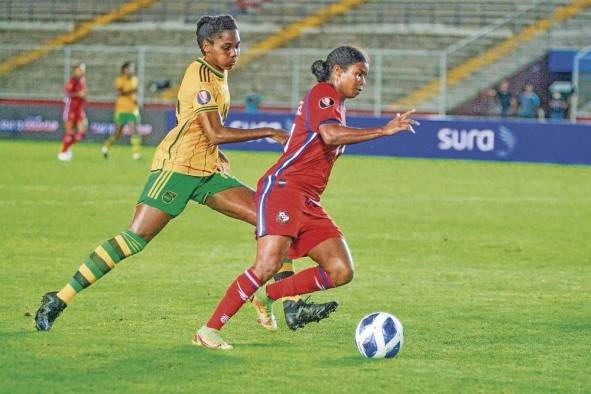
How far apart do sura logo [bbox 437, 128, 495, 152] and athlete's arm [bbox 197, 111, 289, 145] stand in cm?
2112

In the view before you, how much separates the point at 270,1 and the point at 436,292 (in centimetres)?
3152

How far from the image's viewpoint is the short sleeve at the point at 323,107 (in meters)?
8.16

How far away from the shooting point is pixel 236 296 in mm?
8258

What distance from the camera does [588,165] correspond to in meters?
28.0

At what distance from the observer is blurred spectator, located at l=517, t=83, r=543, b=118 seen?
31.0 m

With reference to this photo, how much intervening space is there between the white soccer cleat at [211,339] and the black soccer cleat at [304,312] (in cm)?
68

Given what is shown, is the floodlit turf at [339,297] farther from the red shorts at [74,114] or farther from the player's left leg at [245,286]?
the red shorts at [74,114]

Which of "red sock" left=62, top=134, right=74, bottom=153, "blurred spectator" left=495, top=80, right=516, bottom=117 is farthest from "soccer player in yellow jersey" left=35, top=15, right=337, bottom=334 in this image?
"blurred spectator" left=495, top=80, right=516, bottom=117

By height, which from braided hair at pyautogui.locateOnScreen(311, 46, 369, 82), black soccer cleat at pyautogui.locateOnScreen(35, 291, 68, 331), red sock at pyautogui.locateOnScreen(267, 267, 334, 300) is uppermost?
braided hair at pyautogui.locateOnScreen(311, 46, 369, 82)

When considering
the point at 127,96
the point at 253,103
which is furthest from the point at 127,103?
the point at 253,103

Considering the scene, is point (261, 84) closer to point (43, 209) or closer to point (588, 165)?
point (588, 165)

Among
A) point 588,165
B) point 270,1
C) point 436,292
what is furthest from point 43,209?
point 270,1

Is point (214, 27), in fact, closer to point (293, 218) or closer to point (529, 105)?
point (293, 218)

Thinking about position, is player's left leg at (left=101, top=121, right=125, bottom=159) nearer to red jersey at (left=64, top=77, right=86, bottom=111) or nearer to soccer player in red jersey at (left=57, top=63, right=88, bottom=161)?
soccer player in red jersey at (left=57, top=63, right=88, bottom=161)
